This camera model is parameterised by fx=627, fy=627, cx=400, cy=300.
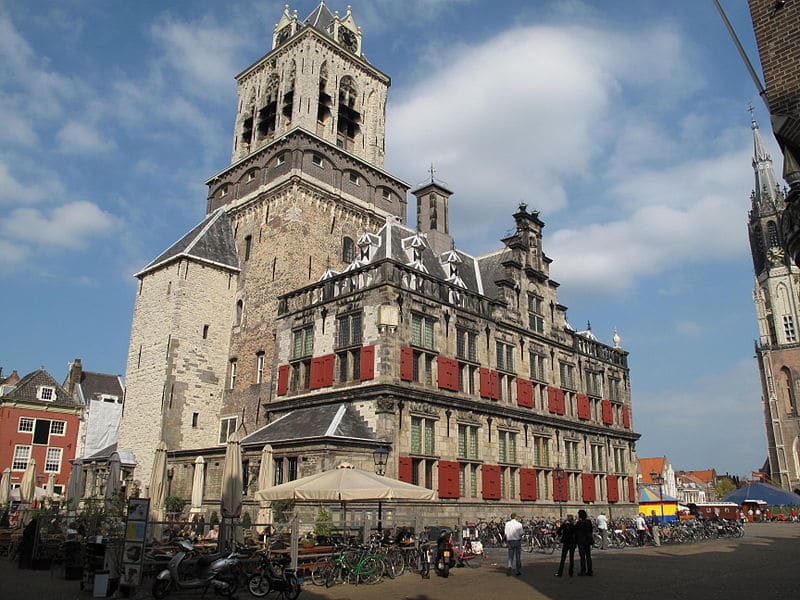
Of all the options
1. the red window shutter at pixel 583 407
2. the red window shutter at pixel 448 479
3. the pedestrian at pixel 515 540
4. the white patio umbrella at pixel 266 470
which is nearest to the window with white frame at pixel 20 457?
the white patio umbrella at pixel 266 470

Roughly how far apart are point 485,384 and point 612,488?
13.8 metres

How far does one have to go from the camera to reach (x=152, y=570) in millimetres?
14391

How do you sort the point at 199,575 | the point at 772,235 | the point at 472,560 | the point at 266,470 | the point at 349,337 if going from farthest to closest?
the point at 772,235, the point at 349,337, the point at 266,470, the point at 472,560, the point at 199,575

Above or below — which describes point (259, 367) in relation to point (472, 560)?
above

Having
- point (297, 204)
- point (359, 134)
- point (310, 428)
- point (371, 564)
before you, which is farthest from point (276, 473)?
point (359, 134)

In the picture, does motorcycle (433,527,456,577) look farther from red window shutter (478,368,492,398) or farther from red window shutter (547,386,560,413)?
red window shutter (547,386,560,413)

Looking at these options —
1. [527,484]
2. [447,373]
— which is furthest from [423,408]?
[527,484]

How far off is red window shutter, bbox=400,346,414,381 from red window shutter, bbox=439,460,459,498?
3.80 m

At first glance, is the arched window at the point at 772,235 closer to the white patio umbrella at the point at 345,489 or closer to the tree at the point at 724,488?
the tree at the point at 724,488

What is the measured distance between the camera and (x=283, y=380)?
29562mm

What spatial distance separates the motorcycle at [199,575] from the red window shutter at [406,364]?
1367 cm

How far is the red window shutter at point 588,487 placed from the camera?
3444cm

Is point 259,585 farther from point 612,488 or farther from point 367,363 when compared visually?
point 612,488

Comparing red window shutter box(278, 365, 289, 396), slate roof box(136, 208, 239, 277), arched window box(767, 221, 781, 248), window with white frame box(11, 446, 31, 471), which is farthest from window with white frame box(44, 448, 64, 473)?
arched window box(767, 221, 781, 248)
